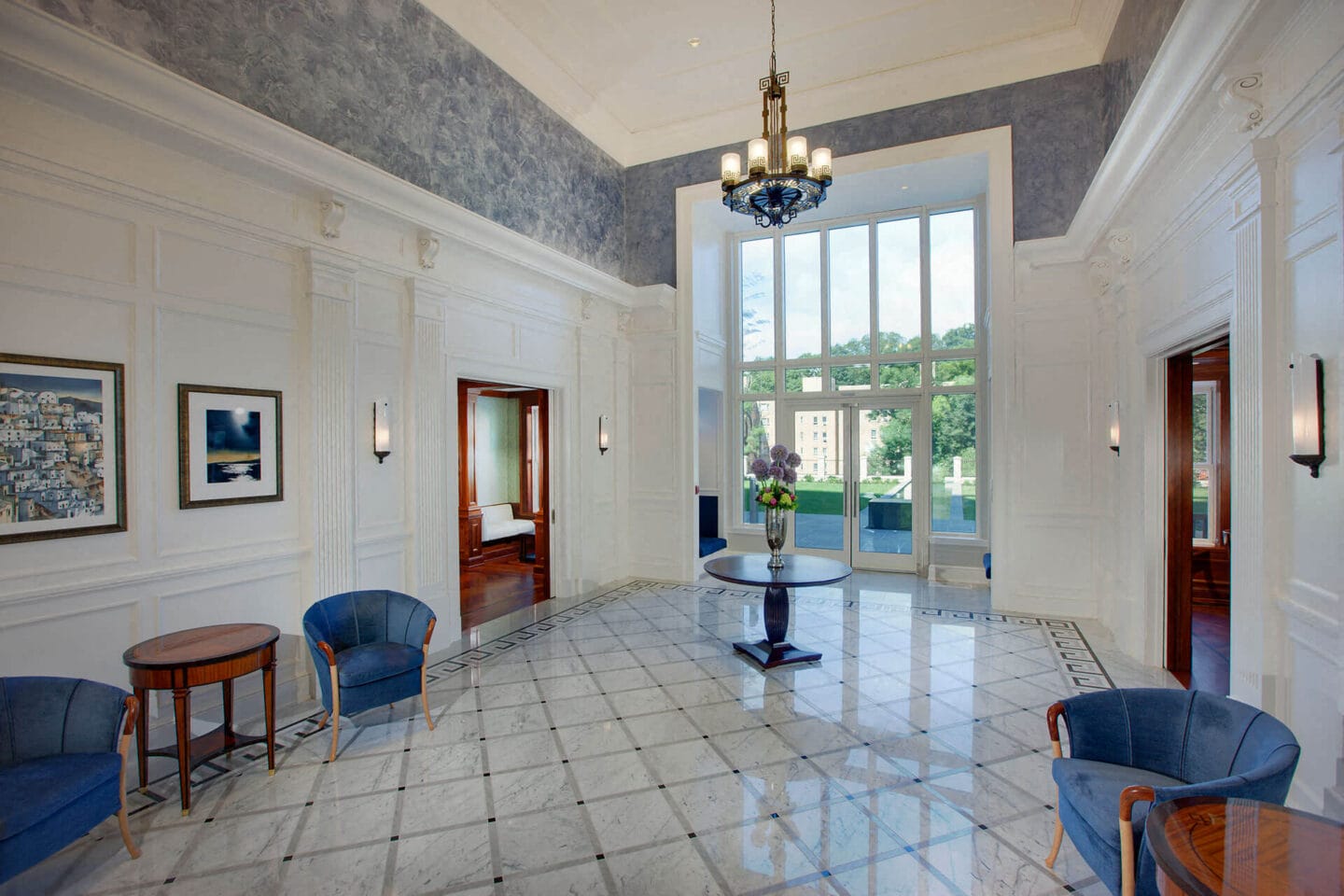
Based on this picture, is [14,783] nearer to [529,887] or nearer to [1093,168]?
[529,887]

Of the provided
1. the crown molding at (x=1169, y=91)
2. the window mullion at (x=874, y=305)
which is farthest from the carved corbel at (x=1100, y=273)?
the window mullion at (x=874, y=305)

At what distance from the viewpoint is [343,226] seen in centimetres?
432

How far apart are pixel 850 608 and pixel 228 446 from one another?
541 cm

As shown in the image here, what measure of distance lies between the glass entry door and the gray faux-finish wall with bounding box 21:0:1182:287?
108 inches

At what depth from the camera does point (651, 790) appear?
9.91 ft

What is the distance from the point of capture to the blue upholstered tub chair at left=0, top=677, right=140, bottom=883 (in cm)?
210

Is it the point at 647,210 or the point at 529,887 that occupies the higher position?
the point at 647,210

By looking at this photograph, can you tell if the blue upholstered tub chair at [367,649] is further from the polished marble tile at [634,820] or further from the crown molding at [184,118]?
the crown molding at [184,118]

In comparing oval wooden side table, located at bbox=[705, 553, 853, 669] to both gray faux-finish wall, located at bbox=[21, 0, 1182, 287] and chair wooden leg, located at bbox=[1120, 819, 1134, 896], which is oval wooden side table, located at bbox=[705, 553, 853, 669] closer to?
chair wooden leg, located at bbox=[1120, 819, 1134, 896]

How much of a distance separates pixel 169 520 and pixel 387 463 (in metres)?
1.45

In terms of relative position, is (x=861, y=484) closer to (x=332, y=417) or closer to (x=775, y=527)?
(x=775, y=527)

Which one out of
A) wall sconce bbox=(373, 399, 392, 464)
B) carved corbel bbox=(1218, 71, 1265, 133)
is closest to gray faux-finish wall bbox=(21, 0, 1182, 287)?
carved corbel bbox=(1218, 71, 1265, 133)

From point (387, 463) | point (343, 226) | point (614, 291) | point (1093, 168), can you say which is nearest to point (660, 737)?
point (387, 463)

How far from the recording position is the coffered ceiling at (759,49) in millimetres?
5434
